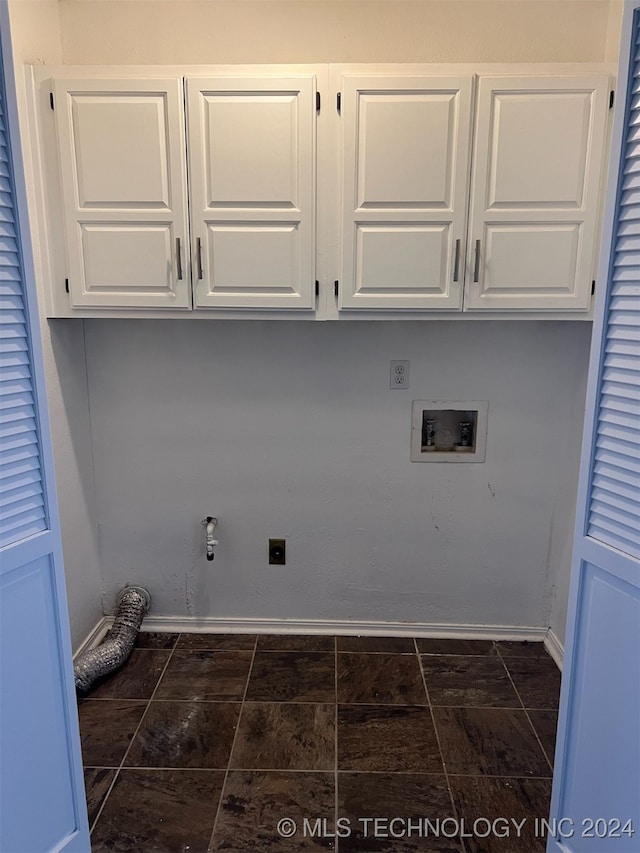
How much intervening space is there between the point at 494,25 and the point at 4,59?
1.70 m

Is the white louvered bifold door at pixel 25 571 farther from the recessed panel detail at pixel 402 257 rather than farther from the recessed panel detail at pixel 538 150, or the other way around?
the recessed panel detail at pixel 538 150

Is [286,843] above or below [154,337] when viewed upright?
below

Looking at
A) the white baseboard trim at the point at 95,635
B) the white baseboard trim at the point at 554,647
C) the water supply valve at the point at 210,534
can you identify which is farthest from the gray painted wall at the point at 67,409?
the white baseboard trim at the point at 554,647

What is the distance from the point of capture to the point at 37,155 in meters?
1.99

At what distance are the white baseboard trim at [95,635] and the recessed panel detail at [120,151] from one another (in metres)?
1.69

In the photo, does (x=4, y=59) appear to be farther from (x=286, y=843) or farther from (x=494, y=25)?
(x=286, y=843)

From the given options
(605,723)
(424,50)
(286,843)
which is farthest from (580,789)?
(424,50)

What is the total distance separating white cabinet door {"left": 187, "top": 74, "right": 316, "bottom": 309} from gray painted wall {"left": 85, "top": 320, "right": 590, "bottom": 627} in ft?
1.24

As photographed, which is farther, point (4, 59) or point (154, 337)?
point (154, 337)

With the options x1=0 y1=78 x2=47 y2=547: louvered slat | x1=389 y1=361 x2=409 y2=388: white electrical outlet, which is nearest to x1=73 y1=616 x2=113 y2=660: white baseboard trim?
x1=0 y1=78 x2=47 y2=547: louvered slat

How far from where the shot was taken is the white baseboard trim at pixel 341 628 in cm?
265

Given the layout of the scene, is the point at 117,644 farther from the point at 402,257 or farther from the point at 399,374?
the point at 402,257

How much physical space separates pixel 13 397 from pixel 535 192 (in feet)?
5.49

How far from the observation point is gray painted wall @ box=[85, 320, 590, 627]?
245cm
